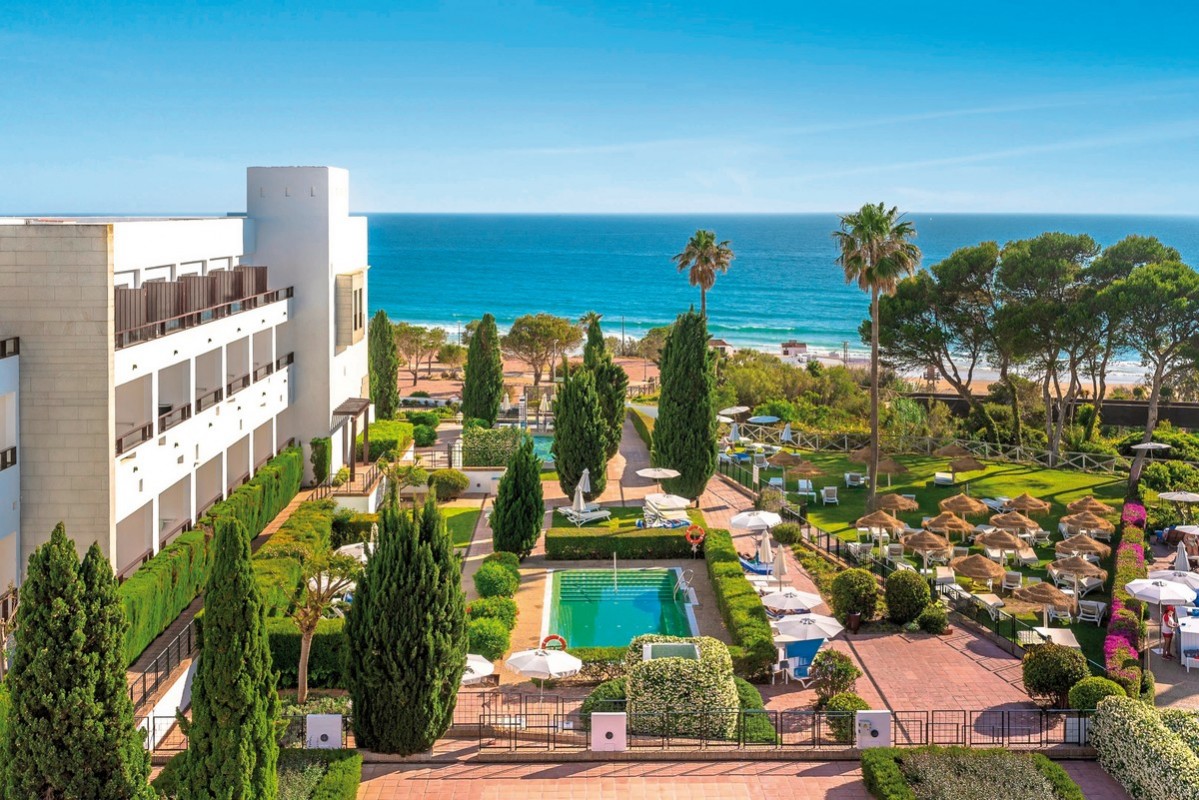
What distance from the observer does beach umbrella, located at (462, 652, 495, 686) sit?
71.7 ft

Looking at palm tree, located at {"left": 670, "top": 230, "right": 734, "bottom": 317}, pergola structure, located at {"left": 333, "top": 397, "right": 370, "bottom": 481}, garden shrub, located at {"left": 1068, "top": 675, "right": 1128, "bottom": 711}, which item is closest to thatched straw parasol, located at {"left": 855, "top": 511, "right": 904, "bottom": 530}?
garden shrub, located at {"left": 1068, "top": 675, "right": 1128, "bottom": 711}

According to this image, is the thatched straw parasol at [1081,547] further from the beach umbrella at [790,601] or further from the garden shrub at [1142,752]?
the garden shrub at [1142,752]

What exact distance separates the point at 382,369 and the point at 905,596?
1149 inches

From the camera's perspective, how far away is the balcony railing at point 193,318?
992 inches

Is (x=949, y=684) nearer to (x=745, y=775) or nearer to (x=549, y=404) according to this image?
(x=745, y=775)

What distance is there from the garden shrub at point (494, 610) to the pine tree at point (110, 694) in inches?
449

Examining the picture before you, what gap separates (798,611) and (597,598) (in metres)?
5.44

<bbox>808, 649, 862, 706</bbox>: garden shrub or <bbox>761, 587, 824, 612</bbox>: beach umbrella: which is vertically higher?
<bbox>761, 587, 824, 612</bbox>: beach umbrella

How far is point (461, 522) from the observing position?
123 ft

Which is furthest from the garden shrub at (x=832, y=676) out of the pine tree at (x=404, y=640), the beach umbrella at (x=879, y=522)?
the beach umbrella at (x=879, y=522)

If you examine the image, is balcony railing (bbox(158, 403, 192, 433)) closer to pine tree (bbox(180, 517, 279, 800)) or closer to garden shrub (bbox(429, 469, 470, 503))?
garden shrub (bbox(429, 469, 470, 503))

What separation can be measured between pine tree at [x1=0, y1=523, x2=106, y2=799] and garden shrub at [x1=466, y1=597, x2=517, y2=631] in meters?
11.9

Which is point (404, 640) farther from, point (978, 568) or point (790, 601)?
point (978, 568)

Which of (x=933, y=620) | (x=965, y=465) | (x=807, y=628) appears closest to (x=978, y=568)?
(x=933, y=620)
